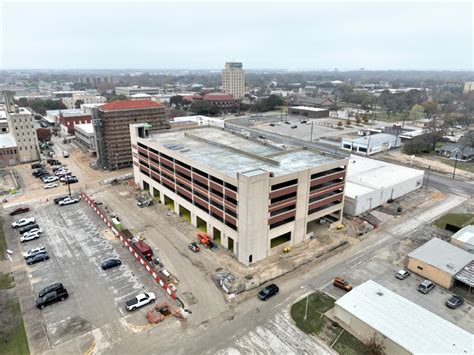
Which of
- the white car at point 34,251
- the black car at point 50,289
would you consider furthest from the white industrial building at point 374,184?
the white car at point 34,251

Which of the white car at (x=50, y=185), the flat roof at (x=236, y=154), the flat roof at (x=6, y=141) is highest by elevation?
the flat roof at (x=236, y=154)

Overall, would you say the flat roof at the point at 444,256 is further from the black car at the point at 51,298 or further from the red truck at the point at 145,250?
the black car at the point at 51,298

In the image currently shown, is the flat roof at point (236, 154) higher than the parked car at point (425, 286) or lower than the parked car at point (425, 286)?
higher

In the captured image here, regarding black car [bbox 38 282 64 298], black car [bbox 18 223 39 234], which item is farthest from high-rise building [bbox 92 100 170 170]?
black car [bbox 38 282 64 298]

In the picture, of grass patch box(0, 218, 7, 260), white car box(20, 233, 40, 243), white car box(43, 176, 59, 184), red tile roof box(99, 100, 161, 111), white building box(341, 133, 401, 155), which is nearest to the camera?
grass patch box(0, 218, 7, 260)

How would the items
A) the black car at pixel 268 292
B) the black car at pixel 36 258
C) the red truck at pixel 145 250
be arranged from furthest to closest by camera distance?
1. the red truck at pixel 145 250
2. the black car at pixel 36 258
3. the black car at pixel 268 292

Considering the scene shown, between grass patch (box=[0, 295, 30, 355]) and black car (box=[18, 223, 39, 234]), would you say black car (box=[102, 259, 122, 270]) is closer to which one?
grass patch (box=[0, 295, 30, 355])

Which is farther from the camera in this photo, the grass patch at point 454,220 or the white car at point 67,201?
the white car at point 67,201
